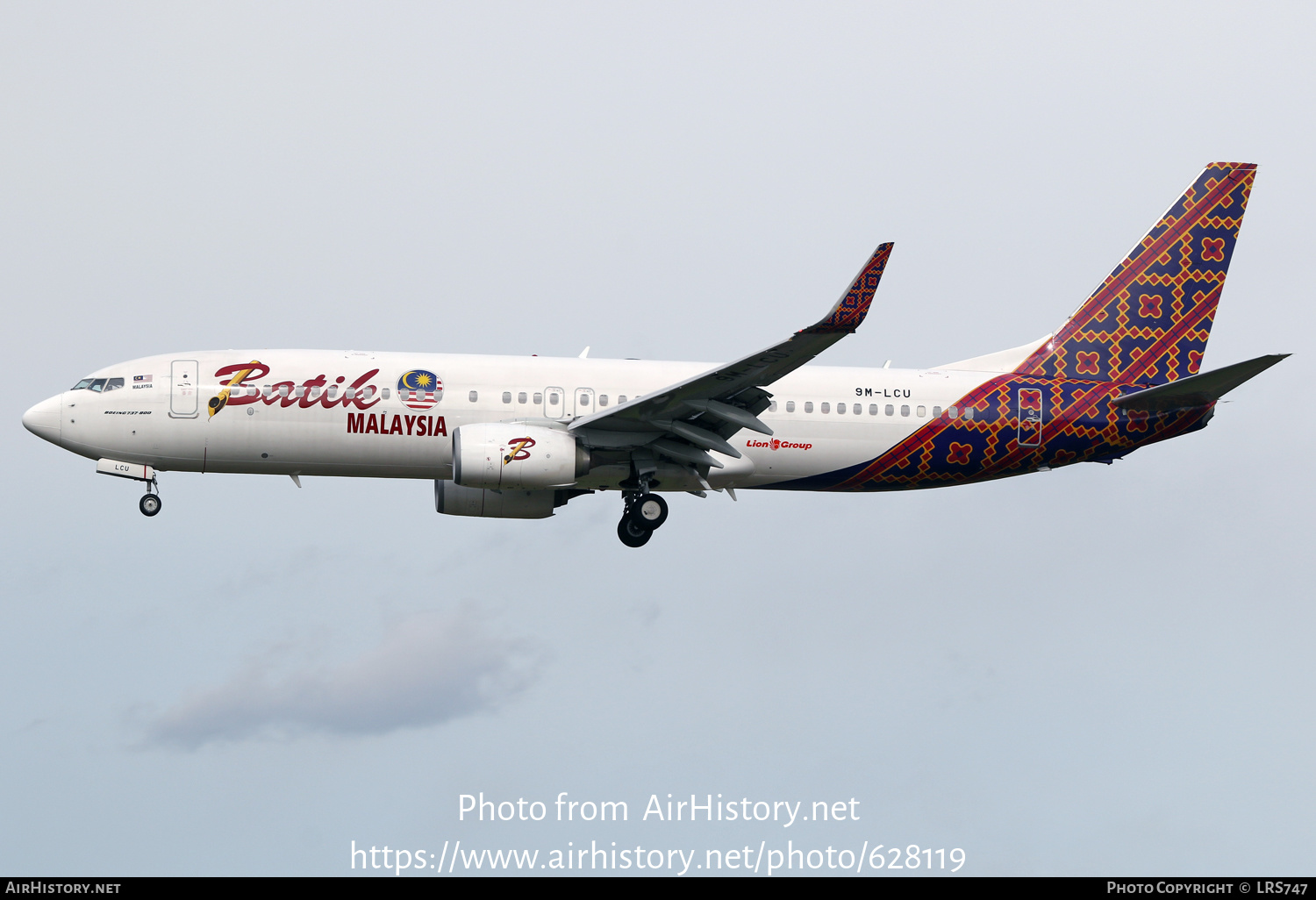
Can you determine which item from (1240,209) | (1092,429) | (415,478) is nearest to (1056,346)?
(1092,429)

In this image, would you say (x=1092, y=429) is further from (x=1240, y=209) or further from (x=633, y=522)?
(x=633, y=522)

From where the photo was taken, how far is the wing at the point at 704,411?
96.8 feet

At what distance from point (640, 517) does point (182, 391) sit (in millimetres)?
10392

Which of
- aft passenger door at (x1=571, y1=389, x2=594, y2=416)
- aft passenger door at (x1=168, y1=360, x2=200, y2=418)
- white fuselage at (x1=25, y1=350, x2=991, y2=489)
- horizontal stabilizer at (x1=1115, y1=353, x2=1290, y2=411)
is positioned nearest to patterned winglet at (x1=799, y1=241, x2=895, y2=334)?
white fuselage at (x1=25, y1=350, x2=991, y2=489)

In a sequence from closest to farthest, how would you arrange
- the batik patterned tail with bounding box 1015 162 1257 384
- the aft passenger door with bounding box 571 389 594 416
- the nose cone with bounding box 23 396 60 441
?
the nose cone with bounding box 23 396 60 441 → the aft passenger door with bounding box 571 389 594 416 → the batik patterned tail with bounding box 1015 162 1257 384

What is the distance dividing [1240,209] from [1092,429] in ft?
24.6

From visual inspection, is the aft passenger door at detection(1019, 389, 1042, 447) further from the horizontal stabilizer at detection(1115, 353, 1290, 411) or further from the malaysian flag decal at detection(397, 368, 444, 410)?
the malaysian flag decal at detection(397, 368, 444, 410)

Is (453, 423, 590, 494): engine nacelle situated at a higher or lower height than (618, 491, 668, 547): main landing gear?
higher

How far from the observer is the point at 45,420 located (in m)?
33.4

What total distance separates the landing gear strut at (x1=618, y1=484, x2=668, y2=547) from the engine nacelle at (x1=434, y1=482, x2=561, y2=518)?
7.36 feet

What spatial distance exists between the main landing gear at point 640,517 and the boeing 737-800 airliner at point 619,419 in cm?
4

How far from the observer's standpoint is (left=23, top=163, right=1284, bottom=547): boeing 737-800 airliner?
32.4 meters

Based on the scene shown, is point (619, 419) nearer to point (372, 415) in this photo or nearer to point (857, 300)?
point (372, 415)

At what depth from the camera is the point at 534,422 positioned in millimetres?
33312
